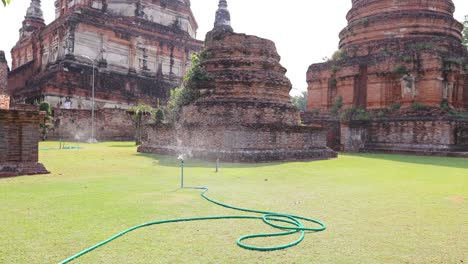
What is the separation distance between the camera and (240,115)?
539 inches

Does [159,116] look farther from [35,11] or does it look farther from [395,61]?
[35,11]

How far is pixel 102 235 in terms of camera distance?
382cm

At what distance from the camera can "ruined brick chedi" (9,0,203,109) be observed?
93.9ft

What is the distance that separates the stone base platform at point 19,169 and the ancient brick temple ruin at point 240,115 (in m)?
5.52

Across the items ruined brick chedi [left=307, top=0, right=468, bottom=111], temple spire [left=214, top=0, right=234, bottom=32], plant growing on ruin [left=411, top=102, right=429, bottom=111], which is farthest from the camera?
temple spire [left=214, top=0, right=234, bottom=32]

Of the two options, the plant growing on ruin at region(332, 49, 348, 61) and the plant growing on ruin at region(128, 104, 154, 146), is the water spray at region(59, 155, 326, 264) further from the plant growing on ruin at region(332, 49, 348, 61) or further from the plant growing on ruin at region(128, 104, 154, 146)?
the plant growing on ruin at region(332, 49, 348, 61)

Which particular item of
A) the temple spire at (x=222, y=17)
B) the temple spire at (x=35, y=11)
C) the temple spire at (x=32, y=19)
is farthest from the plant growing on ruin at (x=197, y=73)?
the temple spire at (x=35, y=11)

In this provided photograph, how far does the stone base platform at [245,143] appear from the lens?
12500 mm

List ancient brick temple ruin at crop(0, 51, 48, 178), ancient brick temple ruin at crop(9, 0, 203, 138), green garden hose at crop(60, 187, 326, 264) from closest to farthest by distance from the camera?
green garden hose at crop(60, 187, 326, 264), ancient brick temple ruin at crop(0, 51, 48, 178), ancient brick temple ruin at crop(9, 0, 203, 138)

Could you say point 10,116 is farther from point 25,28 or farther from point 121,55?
point 25,28

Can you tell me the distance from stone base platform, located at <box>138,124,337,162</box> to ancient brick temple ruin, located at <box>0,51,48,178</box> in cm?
558

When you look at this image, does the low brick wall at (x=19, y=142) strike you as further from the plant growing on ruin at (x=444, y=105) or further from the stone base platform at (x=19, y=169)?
the plant growing on ruin at (x=444, y=105)

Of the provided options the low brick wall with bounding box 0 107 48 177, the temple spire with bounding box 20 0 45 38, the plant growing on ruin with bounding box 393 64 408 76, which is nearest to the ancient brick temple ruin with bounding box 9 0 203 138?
the temple spire with bounding box 20 0 45 38

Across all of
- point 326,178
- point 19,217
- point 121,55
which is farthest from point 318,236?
point 121,55
